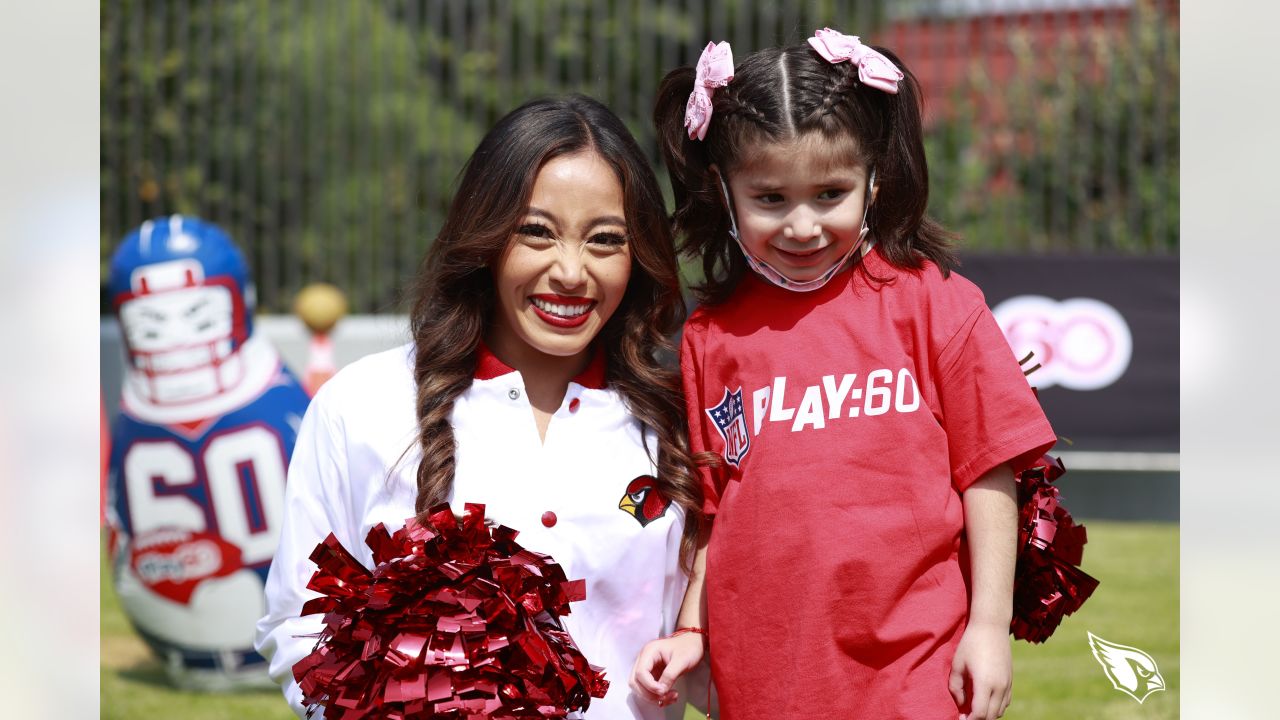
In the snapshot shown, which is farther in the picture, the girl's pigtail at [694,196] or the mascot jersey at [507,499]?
the girl's pigtail at [694,196]

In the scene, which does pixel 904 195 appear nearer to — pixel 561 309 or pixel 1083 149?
pixel 561 309

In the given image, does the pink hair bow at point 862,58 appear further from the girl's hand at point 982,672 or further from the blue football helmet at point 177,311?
the blue football helmet at point 177,311

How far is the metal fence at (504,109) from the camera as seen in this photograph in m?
9.42

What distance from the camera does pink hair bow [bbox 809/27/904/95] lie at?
235cm

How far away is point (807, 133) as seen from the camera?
2287mm

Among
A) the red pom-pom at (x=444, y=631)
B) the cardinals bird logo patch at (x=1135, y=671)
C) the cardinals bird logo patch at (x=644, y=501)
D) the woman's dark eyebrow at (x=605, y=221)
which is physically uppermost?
the woman's dark eyebrow at (x=605, y=221)

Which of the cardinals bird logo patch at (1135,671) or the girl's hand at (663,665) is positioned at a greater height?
the girl's hand at (663,665)

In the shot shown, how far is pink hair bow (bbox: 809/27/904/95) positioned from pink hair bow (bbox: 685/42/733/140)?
16cm

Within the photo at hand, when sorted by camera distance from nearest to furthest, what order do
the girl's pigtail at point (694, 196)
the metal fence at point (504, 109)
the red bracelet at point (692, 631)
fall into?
1. the red bracelet at point (692, 631)
2. the girl's pigtail at point (694, 196)
3. the metal fence at point (504, 109)

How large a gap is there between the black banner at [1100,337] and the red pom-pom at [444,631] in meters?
6.91

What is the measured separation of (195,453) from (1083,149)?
21.8 feet

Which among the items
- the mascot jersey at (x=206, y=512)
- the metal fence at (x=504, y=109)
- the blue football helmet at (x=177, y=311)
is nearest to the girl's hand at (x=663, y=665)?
the mascot jersey at (x=206, y=512)

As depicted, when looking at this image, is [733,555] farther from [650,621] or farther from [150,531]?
[150,531]
